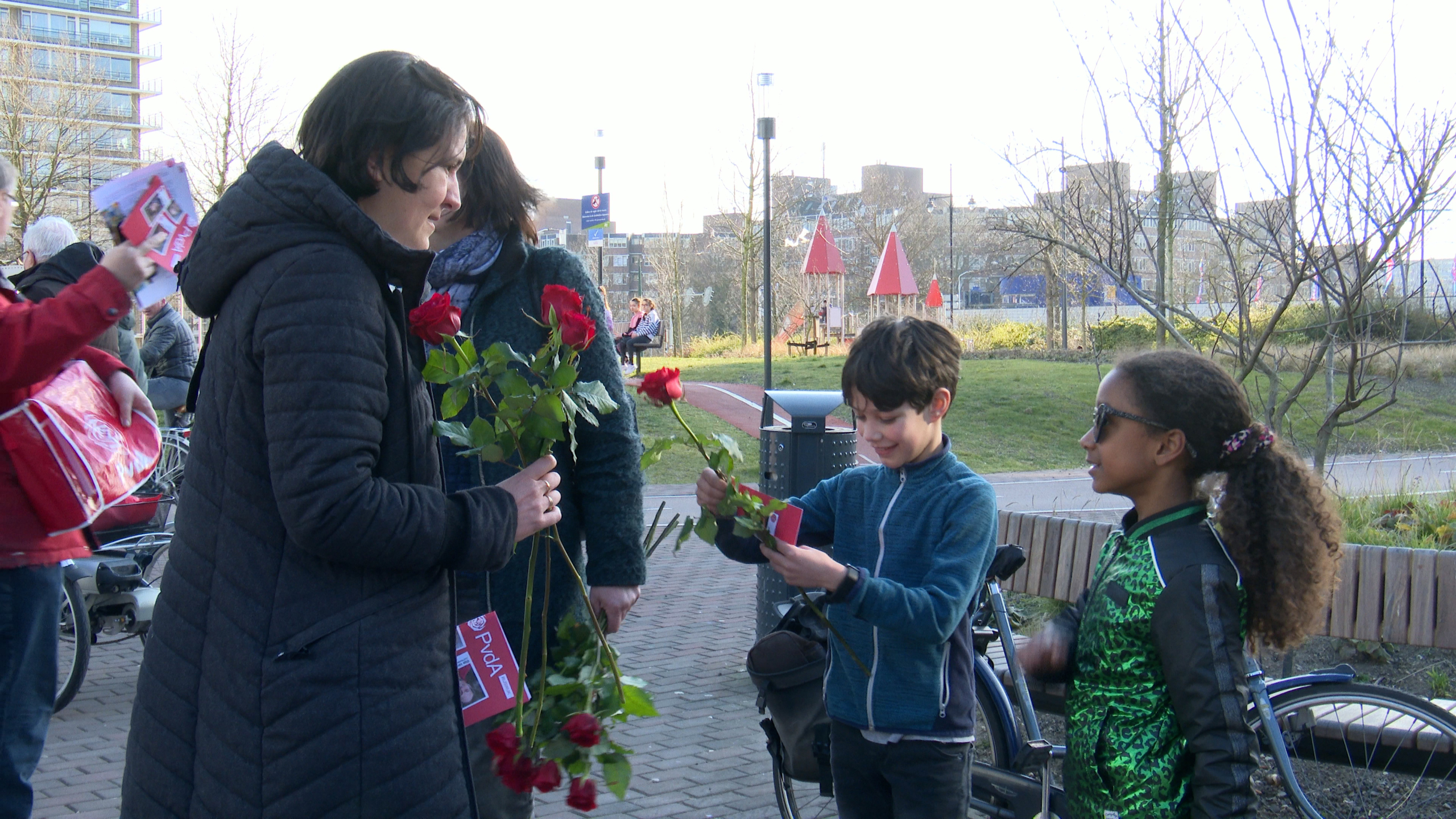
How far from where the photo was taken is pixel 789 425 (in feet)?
17.5

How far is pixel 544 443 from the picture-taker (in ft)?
5.96

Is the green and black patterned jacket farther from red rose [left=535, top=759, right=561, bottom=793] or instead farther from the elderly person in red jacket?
the elderly person in red jacket

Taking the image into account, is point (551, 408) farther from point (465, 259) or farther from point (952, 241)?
point (952, 241)

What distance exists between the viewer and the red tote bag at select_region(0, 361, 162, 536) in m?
2.69

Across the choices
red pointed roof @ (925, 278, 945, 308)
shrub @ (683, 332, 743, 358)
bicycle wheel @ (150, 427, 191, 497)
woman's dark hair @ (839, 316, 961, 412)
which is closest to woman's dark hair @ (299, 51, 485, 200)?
woman's dark hair @ (839, 316, 961, 412)

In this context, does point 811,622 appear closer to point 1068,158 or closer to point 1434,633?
point 1434,633

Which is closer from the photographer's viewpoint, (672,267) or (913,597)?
(913,597)

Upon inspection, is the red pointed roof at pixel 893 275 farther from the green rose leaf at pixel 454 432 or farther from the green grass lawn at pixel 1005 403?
the green rose leaf at pixel 454 432

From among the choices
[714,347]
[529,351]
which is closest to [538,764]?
[529,351]

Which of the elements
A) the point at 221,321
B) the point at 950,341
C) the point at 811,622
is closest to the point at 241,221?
the point at 221,321

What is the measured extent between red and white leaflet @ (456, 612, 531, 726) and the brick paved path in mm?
2186

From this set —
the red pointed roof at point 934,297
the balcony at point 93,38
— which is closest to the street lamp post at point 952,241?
the red pointed roof at point 934,297

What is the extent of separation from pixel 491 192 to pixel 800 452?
2973 mm

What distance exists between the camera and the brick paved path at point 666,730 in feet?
13.3
